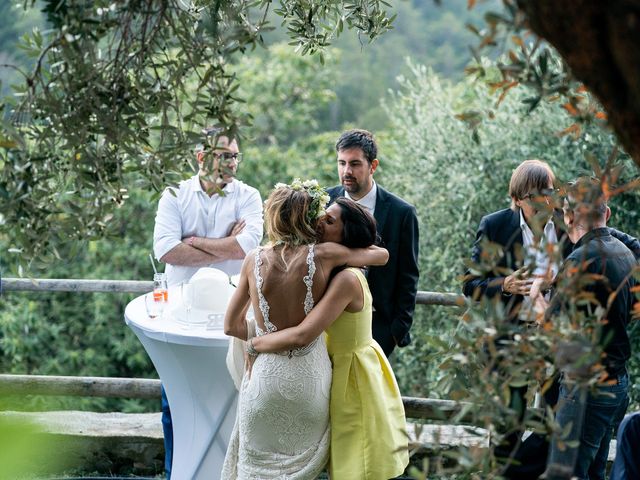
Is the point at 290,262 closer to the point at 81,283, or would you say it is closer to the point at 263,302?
the point at 263,302

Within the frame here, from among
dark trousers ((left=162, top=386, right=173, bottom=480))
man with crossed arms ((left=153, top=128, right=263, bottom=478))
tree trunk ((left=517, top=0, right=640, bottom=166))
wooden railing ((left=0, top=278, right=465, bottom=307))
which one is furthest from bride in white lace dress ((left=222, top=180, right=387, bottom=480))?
tree trunk ((left=517, top=0, right=640, bottom=166))

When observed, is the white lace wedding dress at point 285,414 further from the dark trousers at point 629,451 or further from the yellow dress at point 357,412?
the dark trousers at point 629,451

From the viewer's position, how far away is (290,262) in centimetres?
358

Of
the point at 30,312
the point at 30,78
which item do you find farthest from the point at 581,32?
the point at 30,312

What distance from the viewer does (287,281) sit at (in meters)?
3.57

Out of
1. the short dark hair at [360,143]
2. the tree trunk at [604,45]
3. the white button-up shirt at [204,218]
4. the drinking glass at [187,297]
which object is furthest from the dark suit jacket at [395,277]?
the tree trunk at [604,45]

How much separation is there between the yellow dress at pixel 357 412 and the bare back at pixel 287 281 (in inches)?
8.4

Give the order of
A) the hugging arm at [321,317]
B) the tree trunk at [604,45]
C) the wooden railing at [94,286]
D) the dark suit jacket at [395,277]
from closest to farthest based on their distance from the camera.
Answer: the tree trunk at [604,45], the hugging arm at [321,317], the dark suit jacket at [395,277], the wooden railing at [94,286]

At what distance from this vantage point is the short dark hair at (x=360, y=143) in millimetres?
4605

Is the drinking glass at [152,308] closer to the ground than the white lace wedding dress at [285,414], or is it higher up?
higher up

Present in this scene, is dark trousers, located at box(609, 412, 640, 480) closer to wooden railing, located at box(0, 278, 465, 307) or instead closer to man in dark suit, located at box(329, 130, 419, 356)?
man in dark suit, located at box(329, 130, 419, 356)

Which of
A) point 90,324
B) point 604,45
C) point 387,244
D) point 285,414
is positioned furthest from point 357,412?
point 90,324

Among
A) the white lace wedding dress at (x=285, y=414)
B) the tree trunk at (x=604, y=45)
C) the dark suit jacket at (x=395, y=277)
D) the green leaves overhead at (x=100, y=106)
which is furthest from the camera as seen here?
the dark suit jacket at (x=395, y=277)

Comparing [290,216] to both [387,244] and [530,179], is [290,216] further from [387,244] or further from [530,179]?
[530,179]
